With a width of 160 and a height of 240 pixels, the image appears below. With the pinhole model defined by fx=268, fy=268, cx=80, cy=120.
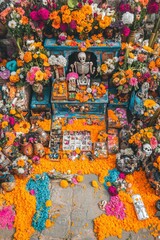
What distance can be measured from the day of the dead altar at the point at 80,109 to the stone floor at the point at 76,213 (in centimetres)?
12

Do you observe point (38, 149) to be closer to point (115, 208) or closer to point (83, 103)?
point (83, 103)

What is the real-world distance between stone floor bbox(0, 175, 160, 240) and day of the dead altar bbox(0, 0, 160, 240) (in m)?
0.12

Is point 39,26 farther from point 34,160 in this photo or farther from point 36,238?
point 36,238

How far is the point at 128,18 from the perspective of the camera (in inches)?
290

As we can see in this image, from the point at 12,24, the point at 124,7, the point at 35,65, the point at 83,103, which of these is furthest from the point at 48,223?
the point at 124,7

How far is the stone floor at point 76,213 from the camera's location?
660 cm

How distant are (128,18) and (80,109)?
→ 3.00 metres

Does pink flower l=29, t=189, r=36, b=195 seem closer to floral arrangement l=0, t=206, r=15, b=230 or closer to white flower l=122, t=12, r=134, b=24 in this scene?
floral arrangement l=0, t=206, r=15, b=230

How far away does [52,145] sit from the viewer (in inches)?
316

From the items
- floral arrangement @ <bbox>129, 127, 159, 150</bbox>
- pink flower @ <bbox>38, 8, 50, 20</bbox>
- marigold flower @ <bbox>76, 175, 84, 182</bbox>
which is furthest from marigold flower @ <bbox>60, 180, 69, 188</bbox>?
pink flower @ <bbox>38, 8, 50, 20</bbox>

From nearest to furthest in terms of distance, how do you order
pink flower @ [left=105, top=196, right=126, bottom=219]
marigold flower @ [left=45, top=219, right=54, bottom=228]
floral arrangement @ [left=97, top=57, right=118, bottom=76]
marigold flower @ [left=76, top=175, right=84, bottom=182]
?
1. marigold flower @ [left=45, top=219, right=54, bottom=228]
2. pink flower @ [left=105, top=196, right=126, bottom=219]
3. marigold flower @ [left=76, top=175, right=84, bottom=182]
4. floral arrangement @ [left=97, top=57, right=118, bottom=76]

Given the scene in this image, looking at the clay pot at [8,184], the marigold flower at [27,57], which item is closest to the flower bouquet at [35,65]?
the marigold flower at [27,57]

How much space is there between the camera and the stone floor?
660cm

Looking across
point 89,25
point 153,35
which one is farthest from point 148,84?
point 89,25
